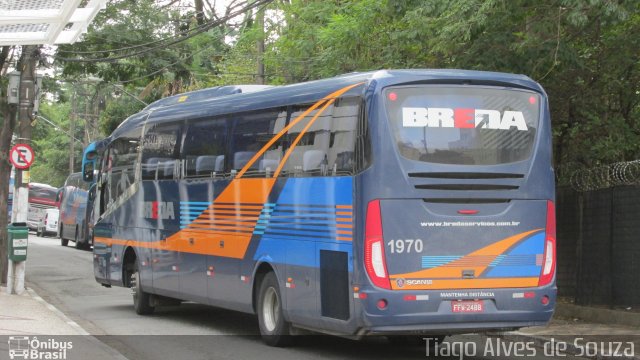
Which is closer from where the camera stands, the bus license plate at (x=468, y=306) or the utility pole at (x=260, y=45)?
the bus license plate at (x=468, y=306)

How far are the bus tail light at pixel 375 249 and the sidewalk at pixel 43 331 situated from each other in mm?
3186

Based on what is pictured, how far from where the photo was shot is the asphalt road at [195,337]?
41.2ft

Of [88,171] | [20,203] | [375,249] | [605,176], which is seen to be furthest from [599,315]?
[20,203]

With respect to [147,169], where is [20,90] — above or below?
above

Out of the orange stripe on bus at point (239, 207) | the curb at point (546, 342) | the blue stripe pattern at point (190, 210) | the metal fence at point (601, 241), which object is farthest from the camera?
the metal fence at point (601, 241)

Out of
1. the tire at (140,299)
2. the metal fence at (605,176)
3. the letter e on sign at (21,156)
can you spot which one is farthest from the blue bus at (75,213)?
the metal fence at (605,176)

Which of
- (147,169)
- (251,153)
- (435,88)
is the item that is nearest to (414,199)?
(435,88)

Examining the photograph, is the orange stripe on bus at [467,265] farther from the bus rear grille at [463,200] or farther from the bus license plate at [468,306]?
the bus rear grille at [463,200]

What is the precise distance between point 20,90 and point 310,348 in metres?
11.0

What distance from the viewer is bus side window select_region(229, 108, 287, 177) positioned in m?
13.1

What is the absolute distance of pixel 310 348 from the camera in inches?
512

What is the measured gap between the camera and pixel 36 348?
12.1 m

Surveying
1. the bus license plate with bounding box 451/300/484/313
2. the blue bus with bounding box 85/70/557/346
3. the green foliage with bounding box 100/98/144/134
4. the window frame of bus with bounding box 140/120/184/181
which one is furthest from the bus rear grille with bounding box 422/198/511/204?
the green foliage with bounding box 100/98/144/134

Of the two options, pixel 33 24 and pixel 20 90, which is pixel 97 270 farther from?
pixel 33 24
